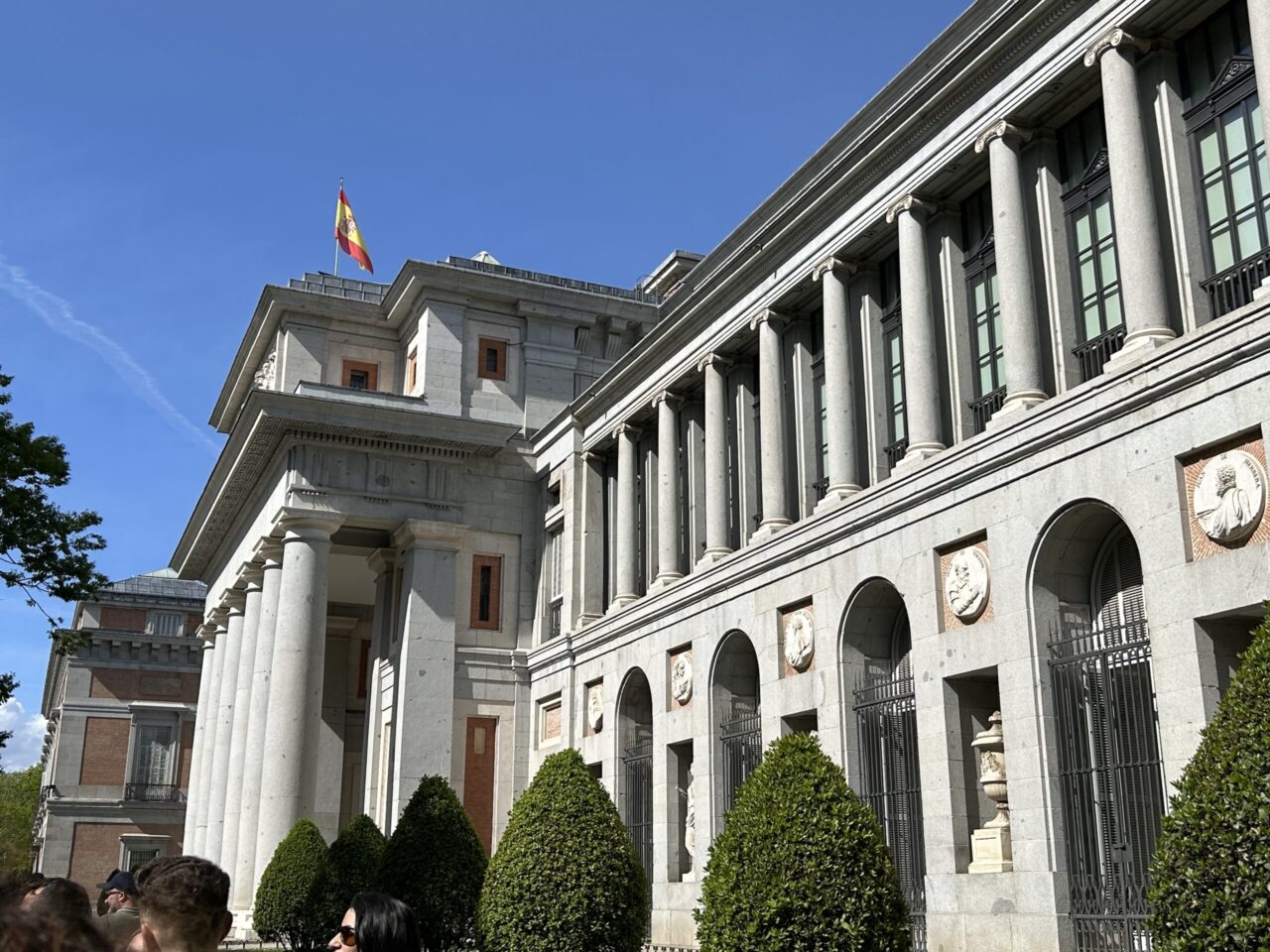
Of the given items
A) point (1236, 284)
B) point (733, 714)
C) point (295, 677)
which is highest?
point (1236, 284)

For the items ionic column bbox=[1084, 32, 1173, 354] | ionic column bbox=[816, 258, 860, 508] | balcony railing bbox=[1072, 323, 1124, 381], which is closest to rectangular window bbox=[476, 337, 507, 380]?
ionic column bbox=[816, 258, 860, 508]

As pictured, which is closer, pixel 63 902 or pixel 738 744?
pixel 63 902

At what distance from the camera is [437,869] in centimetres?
2450

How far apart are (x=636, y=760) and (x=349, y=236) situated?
20776 millimetres

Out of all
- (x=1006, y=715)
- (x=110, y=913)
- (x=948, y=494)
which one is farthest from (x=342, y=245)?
(x=110, y=913)

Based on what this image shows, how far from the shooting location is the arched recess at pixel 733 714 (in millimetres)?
25062

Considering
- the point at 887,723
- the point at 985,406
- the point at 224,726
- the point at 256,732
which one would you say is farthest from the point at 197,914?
the point at 224,726

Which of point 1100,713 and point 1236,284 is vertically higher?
point 1236,284

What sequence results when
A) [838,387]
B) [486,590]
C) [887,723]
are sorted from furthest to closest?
[486,590] → [838,387] → [887,723]

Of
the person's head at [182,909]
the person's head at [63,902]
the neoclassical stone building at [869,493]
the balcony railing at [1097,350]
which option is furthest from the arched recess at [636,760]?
the person's head at [63,902]

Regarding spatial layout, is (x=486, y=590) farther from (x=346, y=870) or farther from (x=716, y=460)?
(x=716, y=460)

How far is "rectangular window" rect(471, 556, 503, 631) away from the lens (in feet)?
119

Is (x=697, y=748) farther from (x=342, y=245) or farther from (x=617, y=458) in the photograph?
(x=342, y=245)

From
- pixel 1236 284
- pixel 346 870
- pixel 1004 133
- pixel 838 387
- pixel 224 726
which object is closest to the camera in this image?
pixel 1236 284
